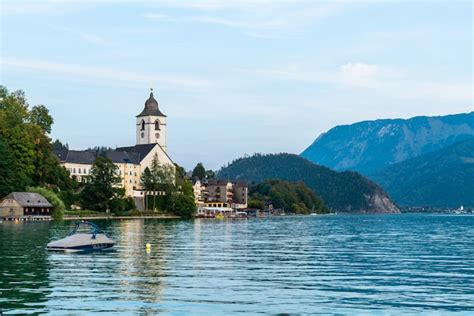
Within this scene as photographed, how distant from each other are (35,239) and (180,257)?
25.5 meters

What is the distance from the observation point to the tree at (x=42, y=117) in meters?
166

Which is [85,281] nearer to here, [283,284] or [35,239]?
[283,284]

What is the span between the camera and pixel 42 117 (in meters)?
167

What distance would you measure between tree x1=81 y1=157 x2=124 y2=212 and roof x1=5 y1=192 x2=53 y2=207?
24.1 metres

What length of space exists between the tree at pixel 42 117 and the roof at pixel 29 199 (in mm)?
30120

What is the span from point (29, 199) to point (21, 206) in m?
2.33

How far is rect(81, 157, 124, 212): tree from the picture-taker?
541ft

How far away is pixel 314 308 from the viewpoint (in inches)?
1251

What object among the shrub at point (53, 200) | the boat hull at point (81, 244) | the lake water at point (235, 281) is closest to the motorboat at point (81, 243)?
the boat hull at point (81, 244)

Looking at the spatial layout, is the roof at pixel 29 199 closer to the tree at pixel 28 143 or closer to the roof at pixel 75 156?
the tree at pixel 28 143

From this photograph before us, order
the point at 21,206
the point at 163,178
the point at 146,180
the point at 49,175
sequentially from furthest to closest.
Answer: the point at 146,180 → the point at 163,178 → the point at 49,175 → the point at 21,206

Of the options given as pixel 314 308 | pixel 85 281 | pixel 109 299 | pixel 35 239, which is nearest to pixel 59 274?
pixel 85 281

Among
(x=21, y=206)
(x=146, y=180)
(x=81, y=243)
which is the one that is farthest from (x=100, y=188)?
(x=81, y=243)

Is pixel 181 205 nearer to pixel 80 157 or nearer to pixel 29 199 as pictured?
pixel 80 157
